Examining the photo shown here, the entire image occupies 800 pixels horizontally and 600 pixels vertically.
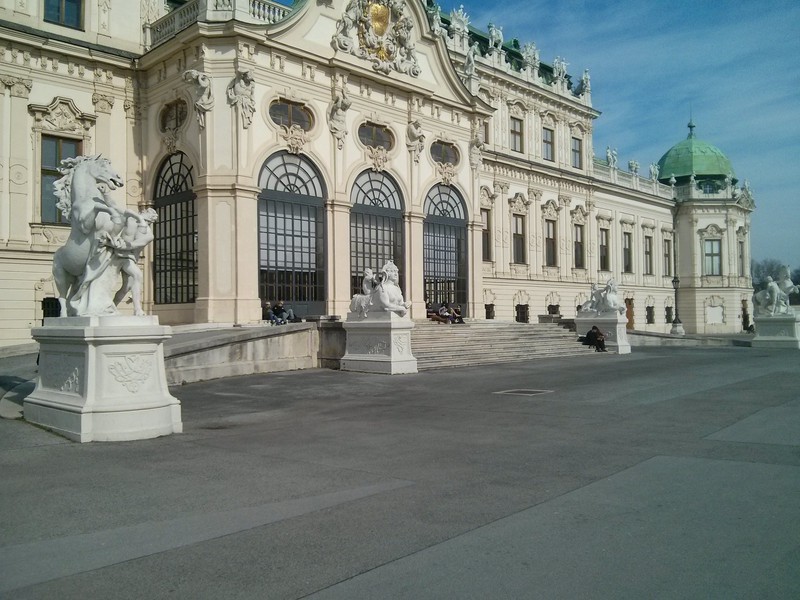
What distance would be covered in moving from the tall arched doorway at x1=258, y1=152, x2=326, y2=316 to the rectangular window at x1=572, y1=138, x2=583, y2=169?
25.3 m

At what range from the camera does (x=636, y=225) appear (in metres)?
52.0

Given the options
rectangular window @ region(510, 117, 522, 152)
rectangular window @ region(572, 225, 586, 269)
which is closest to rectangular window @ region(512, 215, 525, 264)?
rectangular window @ region(510, 117, 522, 152)

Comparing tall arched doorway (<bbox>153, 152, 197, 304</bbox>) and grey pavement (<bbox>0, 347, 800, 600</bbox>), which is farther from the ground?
tall arched doorway (<bbox>153, 152, 197, 304</bbox>)

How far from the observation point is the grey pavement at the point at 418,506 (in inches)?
159

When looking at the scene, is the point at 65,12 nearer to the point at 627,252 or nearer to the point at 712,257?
the point at 627,252

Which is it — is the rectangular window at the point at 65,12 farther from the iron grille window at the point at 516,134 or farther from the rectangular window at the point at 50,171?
the iron grille window at the point at 516,134

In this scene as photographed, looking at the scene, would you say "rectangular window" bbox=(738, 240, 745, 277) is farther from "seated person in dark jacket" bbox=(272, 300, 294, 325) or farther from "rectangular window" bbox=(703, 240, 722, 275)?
"seated person in dark jacket" bbox=(272, 300, 294, 325)

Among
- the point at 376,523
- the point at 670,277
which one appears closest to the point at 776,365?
the point at 376,523

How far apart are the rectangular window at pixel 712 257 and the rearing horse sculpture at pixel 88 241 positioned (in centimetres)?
5599

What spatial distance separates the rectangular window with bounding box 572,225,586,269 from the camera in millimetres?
45500

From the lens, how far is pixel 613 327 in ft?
92.4

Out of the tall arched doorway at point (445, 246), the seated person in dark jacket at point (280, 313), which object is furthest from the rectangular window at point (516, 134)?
the seated person in dark jacket at point (280, 313)

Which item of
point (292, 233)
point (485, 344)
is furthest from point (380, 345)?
point (292, 233)

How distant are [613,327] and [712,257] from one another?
34.9m
